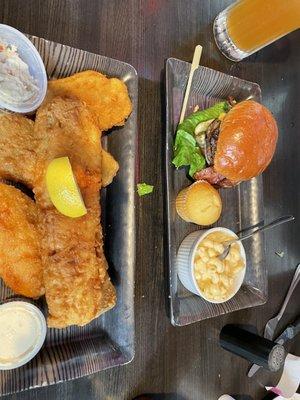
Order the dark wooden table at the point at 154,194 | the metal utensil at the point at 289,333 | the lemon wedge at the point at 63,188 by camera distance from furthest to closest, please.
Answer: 1. the metal utensil at the point at 289,333
2. the dark wooden table at the point at 154,194
3. the lemon wedge at the point at 63,188

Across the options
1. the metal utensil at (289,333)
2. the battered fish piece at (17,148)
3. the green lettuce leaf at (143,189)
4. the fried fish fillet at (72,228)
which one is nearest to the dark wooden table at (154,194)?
the green lettuce leaf at (143,189)

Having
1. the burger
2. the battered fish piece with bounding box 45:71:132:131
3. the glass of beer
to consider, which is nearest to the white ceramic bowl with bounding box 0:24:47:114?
the battered fish piece with bounding box 45:71:132:131

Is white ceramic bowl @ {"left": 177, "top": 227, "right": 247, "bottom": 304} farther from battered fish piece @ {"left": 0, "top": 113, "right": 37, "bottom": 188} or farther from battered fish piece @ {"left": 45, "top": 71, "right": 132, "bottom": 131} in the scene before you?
battered fish piece @ {"left": 0, "top": 113, "right": 37, "bottom": 188}

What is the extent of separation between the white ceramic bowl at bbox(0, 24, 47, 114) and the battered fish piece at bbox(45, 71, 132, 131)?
0.41ft

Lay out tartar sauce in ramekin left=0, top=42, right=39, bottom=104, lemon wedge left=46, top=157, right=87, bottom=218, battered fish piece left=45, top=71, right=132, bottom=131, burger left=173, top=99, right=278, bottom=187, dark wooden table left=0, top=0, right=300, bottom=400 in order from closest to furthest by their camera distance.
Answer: lemon wedge left=46, top=157, right=87, bottom=218
tartar sauce in ramekin left=0, top=42, right=39, bottom=104
battered fish piece left=45, top=71, right=132, bottom=131
dark wooden table left=0, top=0, right=300, bottom=400
burger left=173, top=99, right=278, bottom=187

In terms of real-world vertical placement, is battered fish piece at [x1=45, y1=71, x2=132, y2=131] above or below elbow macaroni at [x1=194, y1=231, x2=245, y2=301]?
above

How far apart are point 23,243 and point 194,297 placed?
1097mm

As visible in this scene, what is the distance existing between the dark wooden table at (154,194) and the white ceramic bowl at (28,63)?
0.30 metres

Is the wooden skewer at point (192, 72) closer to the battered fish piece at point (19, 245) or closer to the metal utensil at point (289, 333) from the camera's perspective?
the battered fish piece at point (19, 245)

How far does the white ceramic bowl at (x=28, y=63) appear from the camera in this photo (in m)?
1.87

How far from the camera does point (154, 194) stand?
2.47m

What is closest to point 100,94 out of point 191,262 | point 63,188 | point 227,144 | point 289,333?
point 63,188

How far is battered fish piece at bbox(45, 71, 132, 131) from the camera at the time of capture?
210cm

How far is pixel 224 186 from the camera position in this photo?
2.63m
